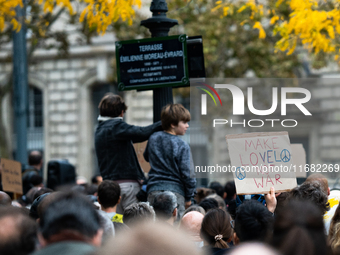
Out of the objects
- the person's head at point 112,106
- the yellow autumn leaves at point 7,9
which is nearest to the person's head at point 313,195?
the person's head at point 112,106

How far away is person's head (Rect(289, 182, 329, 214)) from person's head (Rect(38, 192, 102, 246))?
241 cm

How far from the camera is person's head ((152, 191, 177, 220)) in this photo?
4.98m

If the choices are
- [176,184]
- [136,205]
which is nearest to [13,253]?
[136,205]

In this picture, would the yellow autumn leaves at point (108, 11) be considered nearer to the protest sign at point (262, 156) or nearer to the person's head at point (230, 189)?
the person's head at point (230, 189)

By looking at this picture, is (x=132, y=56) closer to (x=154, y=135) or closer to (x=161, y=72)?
(x=161, y=72)

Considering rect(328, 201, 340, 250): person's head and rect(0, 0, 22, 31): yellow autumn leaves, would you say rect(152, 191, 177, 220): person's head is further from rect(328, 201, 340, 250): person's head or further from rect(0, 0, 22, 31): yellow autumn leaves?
rect(0, 0, 22, 31): yellow autumn leaves

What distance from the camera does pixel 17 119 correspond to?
11664mm

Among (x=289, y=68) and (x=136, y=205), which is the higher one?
(x=289, y=68)

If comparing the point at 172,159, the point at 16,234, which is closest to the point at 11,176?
the point at 172,159

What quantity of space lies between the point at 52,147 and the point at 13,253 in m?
21.7

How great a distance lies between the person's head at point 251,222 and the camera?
3365 millimetres

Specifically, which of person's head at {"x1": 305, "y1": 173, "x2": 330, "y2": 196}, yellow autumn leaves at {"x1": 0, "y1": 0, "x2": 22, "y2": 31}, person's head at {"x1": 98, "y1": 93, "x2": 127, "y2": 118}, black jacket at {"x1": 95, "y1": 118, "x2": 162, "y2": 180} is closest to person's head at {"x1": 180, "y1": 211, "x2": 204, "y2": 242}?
person's head at {"x1": 305, "y1": 173, "x2": 330, "y2": 196}

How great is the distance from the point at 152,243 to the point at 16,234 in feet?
2.82

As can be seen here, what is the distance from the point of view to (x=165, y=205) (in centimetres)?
500
